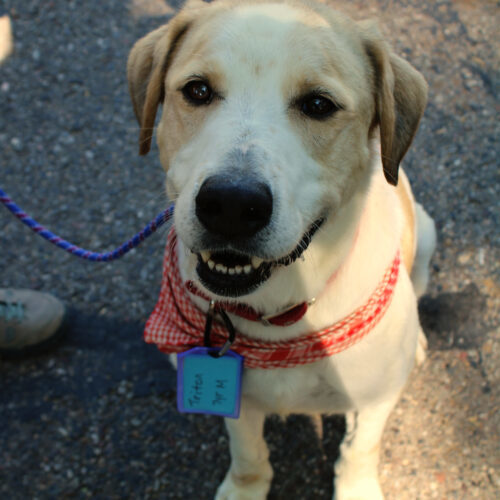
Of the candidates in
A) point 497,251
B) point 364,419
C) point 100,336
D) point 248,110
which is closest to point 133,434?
point 100,336

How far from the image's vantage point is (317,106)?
162 centimetres

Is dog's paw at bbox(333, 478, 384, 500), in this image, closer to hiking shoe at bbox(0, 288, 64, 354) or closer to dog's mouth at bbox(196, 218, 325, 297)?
dog's mouth at bbox(196, 218, 325, 297)

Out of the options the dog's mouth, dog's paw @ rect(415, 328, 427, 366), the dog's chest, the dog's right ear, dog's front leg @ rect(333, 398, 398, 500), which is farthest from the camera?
dog's paw @ rect(415, 328, 427, 366)

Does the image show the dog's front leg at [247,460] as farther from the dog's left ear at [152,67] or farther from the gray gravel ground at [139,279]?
the dog's left ear at [152,67]

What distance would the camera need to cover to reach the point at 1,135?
3.87 m

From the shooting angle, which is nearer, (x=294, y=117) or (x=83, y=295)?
(x=294, y=117)

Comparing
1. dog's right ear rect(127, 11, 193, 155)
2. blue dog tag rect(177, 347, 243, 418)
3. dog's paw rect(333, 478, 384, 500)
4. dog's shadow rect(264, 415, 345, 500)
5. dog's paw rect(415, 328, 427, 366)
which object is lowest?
dog's shadow rect(264, 415, 345, 500)

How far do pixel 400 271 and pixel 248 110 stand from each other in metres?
0.92

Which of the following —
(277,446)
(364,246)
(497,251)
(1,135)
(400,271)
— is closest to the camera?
(364,246)

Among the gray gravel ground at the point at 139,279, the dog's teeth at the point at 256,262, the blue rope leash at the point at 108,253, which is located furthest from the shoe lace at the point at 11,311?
the dog's teeth at the point at 256,262

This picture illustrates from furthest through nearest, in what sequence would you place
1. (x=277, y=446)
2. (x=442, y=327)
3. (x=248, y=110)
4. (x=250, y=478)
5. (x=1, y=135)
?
(x=1, y=135)
(x=442, y=327)
(x=277, y=446)
(x=250, y=478)
(x=248, y=110)

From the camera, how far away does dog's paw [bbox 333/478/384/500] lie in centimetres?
237

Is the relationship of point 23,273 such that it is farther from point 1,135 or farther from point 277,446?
point 277,446

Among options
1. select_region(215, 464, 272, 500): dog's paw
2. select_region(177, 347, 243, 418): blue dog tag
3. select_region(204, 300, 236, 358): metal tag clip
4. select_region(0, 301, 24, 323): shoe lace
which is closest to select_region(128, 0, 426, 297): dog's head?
select_region(204, 300, 236, 358): metal tag clip
